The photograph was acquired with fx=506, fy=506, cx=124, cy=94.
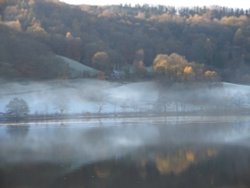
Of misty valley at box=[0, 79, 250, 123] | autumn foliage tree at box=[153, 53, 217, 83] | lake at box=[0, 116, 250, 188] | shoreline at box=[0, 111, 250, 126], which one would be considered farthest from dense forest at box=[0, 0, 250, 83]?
lake at box=[0, 116, 250, 188]

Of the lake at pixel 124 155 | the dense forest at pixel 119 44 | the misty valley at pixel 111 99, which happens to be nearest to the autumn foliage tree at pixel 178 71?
the dense forest at pixel 119 44

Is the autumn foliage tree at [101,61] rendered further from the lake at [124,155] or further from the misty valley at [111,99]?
the lake at [124,155]

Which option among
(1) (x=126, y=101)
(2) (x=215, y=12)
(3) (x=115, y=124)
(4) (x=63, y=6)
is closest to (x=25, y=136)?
(3) (x=115, y=124)

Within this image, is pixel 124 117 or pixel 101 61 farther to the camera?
pixel 101 61

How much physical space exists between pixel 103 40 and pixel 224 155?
40.7 m

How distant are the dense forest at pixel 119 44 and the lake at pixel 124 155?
1565 centimetres

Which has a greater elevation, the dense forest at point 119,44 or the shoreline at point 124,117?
the dense forest at point 119,44

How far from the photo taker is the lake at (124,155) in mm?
15219

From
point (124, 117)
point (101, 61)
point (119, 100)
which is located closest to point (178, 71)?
point (101, 61)

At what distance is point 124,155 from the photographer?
19.3m

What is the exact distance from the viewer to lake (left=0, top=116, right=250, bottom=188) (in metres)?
15.2

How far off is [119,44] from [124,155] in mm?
40420

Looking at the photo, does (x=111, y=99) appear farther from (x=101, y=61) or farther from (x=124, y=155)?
(x=124, y=155)

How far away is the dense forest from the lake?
1565 cm
